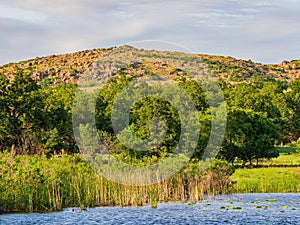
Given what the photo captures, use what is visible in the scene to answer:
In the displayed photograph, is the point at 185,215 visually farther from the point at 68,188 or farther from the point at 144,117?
the point at 144,117

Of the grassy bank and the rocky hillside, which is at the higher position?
the rocky hillside

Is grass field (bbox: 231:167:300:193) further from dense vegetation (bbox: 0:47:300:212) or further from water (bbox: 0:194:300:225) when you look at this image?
water (bbox: 0:194:300:225)

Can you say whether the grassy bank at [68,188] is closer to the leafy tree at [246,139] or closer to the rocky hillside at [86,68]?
the leafy tree at [246,139]

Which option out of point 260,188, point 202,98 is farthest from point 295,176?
point 202,98

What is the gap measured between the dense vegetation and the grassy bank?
0.04 meters

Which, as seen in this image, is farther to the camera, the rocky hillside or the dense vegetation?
the rocky hillside

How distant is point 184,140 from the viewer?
52219mm

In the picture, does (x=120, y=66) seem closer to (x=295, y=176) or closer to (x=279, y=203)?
(x=295, y=176)

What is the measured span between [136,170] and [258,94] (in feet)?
164

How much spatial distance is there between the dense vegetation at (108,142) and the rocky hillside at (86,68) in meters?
79.9

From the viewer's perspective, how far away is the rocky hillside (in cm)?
16612

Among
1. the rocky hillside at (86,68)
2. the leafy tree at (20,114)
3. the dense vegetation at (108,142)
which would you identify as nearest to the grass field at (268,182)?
the dense vegetation at (108,142)

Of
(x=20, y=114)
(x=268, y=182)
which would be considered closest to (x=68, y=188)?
(x=268, y=182)

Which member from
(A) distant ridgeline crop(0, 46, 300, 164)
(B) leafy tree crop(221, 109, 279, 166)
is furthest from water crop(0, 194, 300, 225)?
(B) leafy tree crop(221, 109, 279, 166)
